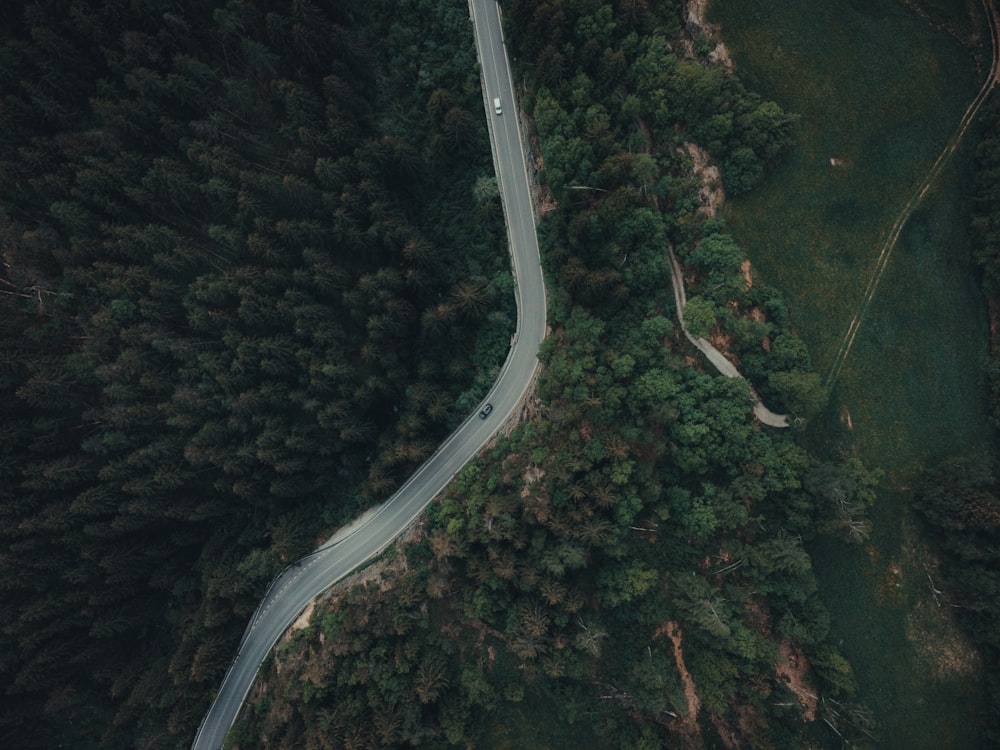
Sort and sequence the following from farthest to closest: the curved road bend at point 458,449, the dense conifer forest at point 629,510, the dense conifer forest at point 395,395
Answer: the curved road bend at point 458,449 → the dense conifer forest at point 395,395 → the dense conifer forest at point 629,510

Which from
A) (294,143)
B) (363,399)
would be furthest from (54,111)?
(363,399)

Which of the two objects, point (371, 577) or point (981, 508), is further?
point (371, 577)

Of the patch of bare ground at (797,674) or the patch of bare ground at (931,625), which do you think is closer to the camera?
the patch of bare ground at (931,625)

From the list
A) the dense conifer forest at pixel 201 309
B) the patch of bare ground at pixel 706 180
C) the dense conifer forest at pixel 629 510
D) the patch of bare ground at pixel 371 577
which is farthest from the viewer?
the patch of bare ground at pixel 371 577

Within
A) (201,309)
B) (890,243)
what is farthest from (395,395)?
(890,243)

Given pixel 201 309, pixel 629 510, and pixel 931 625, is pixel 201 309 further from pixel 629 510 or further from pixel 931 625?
pixel 931 625

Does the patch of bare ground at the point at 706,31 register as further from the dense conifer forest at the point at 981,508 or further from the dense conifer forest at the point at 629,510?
the dense conifer forest at the point at 981,508

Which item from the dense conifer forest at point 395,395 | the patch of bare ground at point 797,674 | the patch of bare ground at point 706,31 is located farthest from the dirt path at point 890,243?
the patch of bare ground at point 797,674
